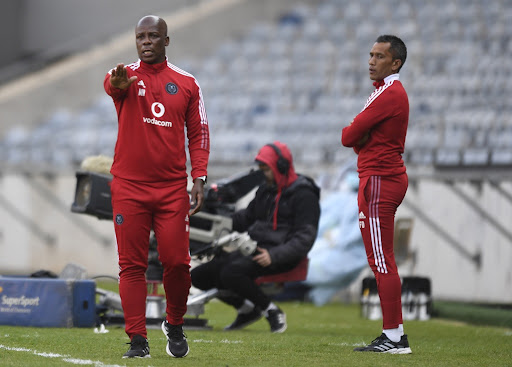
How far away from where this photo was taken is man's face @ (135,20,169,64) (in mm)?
5133

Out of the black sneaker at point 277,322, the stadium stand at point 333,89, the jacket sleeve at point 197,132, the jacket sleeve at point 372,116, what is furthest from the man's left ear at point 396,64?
the stadium stand at point 333,89

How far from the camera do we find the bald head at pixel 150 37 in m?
5.13

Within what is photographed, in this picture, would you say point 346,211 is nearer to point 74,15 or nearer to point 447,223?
point 447,223

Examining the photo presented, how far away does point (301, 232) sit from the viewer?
24.3 ft

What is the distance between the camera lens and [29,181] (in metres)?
14.4

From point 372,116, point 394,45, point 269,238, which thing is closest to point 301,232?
point 269,238

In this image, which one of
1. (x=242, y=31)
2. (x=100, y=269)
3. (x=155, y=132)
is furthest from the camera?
(x=242, y=31)

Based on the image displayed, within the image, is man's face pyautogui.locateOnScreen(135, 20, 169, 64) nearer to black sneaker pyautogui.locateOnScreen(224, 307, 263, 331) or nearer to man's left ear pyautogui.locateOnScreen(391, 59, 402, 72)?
man's left ear pyautogui.locateOnScreen(391, 59, 402, 72)

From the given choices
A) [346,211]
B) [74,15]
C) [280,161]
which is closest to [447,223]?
[346,211]

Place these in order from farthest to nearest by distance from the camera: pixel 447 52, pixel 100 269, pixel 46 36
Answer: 1. pixel 46 36
2. pixel 447 52
3. pixel 100 269

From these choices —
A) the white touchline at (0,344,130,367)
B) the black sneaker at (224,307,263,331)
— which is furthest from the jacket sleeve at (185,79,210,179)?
the black sneaker at (224,307,263,331)

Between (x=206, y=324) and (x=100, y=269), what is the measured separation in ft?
20.0

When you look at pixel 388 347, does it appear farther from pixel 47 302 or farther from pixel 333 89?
pixel 333 89

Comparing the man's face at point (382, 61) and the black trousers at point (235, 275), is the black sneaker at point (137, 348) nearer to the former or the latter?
the man's face at point (382, 61)
